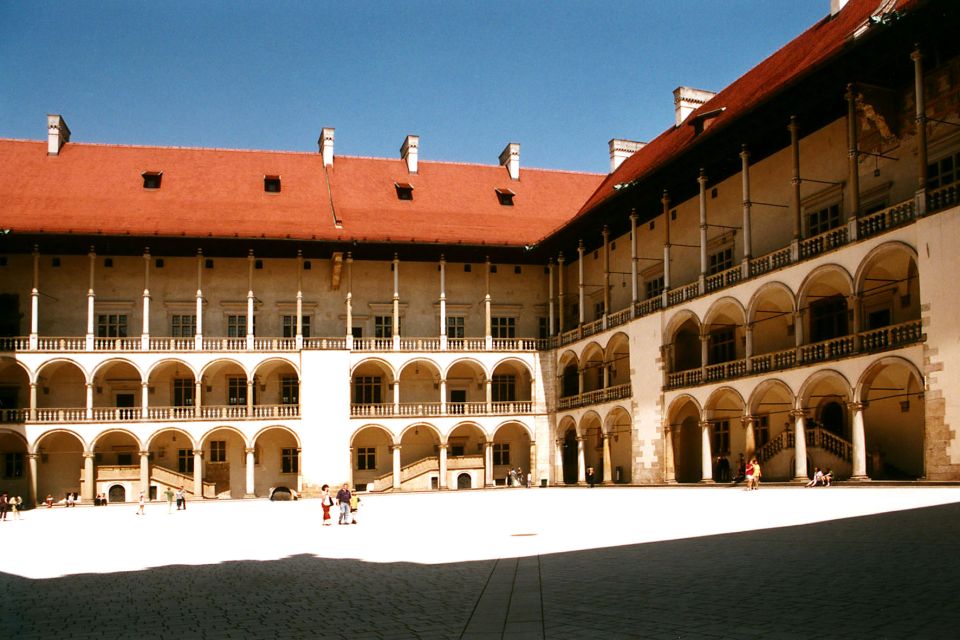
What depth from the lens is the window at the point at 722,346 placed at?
115 ft

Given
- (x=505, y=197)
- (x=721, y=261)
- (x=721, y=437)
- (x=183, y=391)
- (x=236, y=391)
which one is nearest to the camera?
(x=721, y=261)

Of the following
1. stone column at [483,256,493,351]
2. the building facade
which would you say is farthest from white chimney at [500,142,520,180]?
stone column at [483,256,493,351]

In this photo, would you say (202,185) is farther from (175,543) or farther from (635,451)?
(175,543)

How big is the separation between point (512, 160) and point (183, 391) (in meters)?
20.3

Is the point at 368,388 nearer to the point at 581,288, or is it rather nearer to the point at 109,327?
the point at 581,288

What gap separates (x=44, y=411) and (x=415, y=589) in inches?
1430

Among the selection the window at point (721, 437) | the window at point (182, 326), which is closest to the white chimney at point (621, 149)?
the window at point (721, 437)

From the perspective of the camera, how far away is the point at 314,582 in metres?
11.5

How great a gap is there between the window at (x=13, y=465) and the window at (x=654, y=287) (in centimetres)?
2694

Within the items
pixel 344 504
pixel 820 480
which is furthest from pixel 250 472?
pixel 820 480

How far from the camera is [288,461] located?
45.6 m

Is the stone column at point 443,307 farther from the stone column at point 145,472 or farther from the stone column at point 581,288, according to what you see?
the stone column at point 145,472

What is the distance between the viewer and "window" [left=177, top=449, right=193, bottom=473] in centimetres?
4494

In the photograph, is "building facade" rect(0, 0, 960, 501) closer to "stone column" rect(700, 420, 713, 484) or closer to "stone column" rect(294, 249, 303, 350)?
"stone column" rect(700, 420, 713, 484)
